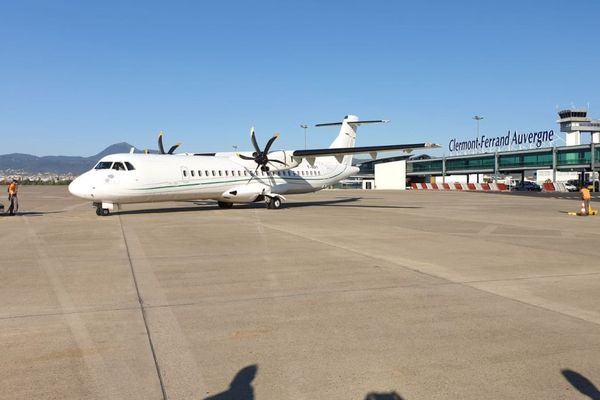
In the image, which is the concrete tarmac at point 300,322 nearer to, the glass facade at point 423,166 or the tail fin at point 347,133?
the tail fin at point 347,133

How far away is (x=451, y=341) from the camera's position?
5402mm

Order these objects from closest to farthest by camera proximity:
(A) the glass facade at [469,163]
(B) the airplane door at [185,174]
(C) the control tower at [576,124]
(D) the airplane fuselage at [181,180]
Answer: (D) the airplane fuselage at [181,180] < (B) the airplane door at [185,174] < (A) the glass facade at [469,163] < (C) the control tower at [576,124]

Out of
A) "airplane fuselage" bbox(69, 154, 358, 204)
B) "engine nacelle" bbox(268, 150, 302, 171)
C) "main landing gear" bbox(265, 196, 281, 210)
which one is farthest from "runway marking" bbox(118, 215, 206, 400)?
"engine nacelle" bbox(268, 150, 302, 171)

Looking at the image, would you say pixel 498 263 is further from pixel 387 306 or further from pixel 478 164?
pixel 478 164

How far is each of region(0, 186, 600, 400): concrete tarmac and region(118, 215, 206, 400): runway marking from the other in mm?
20

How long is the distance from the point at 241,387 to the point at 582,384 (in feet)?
9.29

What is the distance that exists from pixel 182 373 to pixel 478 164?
95869mm

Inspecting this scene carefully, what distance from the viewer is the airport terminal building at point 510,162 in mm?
76938

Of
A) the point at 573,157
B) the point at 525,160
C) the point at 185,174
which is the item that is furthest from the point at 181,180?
the point at 525,160

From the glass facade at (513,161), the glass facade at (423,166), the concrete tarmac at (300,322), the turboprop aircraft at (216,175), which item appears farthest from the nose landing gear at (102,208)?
the glass facade at (423,166)

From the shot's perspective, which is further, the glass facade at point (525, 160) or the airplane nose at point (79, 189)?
the glass facade at point (525, 160)

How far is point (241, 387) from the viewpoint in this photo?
14.0 feet

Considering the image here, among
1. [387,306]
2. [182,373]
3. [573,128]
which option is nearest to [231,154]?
[387,306]

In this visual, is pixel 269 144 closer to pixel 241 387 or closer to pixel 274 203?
pixel 274 203
